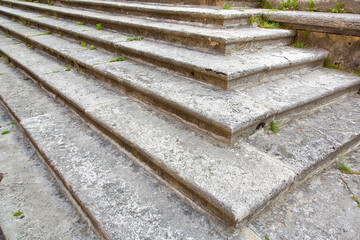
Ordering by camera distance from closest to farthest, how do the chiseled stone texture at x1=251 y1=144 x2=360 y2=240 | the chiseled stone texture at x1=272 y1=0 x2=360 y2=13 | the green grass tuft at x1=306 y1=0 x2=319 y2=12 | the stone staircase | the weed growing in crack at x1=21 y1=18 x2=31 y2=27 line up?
the chiseled stone texture at x1=251 y1=144 x2=360 y2=240 → the stone staircase → the chiseled stone texture at x1=272 y1=0 x2=360 y2=13 → the green grass tuft at x1=306 y1=0 x2=319 y2=12 → the weed growing in crack at x1=21 y1=18 x2=31 y2=27

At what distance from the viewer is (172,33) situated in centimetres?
272

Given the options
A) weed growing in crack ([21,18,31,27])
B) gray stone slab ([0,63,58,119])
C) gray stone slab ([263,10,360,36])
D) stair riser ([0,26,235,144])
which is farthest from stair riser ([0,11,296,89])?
weed growing in crack ([21,18,31,27])

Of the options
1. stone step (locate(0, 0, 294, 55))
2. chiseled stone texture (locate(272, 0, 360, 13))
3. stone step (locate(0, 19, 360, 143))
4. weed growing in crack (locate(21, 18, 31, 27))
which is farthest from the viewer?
weed growing in crack (locate(21, 18, 31, 27))

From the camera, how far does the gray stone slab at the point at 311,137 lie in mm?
1580

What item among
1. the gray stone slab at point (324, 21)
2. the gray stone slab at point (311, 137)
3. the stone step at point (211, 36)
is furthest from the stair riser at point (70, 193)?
the gray stone slab at point (324, 21)

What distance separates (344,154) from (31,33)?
5508mm

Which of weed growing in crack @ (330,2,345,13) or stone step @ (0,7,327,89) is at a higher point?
weed growing in crack @ (330,2,345,13)

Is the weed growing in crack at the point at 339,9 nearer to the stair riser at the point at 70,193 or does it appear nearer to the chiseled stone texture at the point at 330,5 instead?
the chiseled stone texture at the point at 330,5

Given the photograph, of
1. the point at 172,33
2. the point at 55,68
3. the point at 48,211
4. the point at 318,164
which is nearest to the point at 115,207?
the point at 48,211

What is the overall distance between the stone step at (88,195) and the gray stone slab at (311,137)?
682 mm

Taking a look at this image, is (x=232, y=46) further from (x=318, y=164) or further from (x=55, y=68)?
(x=55, y=68)

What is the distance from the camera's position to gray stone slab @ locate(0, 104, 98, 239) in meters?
1.42

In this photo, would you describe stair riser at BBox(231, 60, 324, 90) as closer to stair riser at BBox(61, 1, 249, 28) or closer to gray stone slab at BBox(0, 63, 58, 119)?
stair riser at BBox(61, 1, 249, 28)

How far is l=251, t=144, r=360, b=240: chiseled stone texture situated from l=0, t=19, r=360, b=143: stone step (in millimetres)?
538
